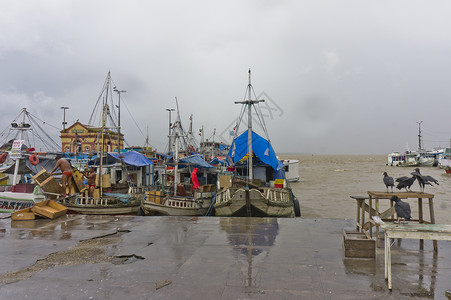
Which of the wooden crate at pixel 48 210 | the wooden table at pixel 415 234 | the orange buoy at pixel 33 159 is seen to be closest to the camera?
the wooden table at pixel 415 234

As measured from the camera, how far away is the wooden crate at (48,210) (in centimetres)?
1072

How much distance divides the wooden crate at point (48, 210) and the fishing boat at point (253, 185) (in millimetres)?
6809

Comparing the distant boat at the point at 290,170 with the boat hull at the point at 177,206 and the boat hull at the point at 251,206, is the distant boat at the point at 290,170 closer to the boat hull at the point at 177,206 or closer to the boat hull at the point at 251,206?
the boat hull at the point at 177,206

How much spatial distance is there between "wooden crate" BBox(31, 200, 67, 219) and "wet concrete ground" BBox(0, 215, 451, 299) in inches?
49.5

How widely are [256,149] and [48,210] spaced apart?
11.5m

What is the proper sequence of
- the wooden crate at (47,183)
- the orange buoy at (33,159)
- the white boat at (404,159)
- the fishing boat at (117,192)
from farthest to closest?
the white boat at (404,159)
the orange buoy at (33,159)
the fishing boat at (117,192)
the wooden crate at (47,183)

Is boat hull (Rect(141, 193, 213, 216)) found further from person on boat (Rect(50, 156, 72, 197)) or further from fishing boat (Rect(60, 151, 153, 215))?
person on boat (Rect(50, 156, 72, 197))

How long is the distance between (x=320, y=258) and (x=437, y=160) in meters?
81.5

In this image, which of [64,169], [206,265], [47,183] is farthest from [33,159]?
[206,265]

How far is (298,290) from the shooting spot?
4809 mm

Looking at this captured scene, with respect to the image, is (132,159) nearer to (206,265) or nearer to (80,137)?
(206,265)

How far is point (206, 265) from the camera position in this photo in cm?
598

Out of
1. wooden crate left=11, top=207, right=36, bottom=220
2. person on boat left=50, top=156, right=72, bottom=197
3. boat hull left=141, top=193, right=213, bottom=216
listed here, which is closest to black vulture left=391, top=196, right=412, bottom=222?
boat hull left=141, top=193, right=213, bottom=216

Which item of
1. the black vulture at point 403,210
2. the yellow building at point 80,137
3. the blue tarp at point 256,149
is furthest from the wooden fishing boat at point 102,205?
the yellow building at point 80,137
